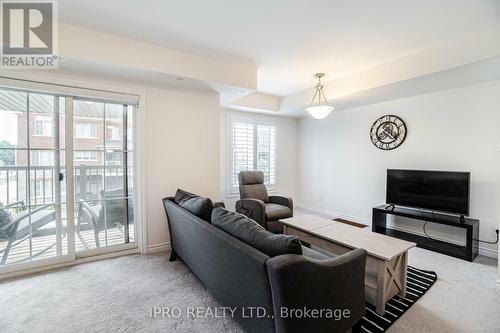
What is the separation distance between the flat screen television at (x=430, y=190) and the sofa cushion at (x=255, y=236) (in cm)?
303

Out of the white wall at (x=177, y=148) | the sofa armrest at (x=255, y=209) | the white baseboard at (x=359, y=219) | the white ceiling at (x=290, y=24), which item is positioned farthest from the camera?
the sofa armrest at (x=255, y=209)

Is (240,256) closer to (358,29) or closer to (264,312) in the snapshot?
(264,312)

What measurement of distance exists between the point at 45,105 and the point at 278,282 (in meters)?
3.13

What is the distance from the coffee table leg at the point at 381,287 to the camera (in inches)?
72.3

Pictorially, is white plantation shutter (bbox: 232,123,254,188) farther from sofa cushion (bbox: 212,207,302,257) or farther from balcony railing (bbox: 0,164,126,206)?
sofa cushion (bbox: 212,207,302,257)

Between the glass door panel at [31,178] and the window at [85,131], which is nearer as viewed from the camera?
the glass door panel at [31,178]

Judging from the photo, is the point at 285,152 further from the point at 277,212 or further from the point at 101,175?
the point at 101,175

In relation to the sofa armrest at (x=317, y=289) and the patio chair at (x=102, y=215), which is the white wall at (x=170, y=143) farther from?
the sofa armrest at (x=317, y=289)

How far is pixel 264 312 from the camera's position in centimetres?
131

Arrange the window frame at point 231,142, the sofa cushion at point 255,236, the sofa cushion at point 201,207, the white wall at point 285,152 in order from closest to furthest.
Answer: the sofa cushion at point 255,236
the sofa cushion at point 201,207
the window frame at point 231,142
the white wall at point 285,152

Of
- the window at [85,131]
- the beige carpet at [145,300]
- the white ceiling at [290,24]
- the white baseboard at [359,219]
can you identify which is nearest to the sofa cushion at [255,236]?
the beige carpet at [145,300]

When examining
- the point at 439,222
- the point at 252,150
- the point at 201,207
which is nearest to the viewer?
the point at 201,207

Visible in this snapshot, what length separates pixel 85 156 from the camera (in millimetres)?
2832

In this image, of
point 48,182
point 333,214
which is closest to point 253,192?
point 333,214
